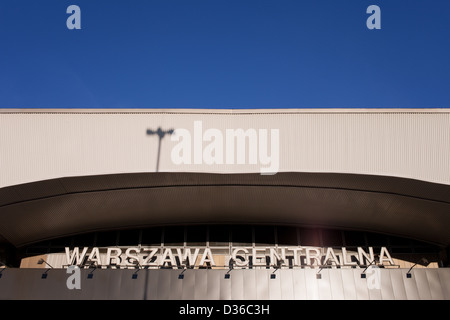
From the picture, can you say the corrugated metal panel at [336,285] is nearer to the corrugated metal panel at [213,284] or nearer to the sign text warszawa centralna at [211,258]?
the sign text warszawa centralna at [211,258]

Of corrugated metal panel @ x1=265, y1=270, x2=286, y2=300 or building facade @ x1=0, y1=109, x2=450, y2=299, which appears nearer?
corrugated metal panel @ x1=265, y1=270, x2=286, y2=300

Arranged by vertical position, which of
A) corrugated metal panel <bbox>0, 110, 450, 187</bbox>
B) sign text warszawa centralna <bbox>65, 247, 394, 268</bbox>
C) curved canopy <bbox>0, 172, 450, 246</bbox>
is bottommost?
sign text warszawa centralna <bbox>65, 247, 394, 268</bbox>

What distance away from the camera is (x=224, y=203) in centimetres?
2028

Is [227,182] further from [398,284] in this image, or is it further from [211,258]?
[398,284]

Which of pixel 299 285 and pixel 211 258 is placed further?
pixel 211 258

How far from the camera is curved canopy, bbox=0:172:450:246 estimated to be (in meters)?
18.0

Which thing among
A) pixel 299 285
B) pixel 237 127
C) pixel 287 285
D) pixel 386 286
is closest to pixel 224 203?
pixel 237 127

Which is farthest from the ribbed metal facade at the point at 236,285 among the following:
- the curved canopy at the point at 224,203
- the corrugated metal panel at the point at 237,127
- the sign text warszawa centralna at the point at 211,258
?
the corrugated metal panel at the point at 237,127

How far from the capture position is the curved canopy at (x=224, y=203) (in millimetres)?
18016

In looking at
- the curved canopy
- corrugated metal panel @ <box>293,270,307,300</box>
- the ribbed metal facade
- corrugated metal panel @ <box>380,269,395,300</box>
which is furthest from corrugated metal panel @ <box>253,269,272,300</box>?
corrugated metal panel @ <box>380,269,395,300</box>

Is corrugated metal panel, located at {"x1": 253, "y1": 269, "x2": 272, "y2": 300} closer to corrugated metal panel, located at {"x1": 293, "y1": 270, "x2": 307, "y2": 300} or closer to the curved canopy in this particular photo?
corrugated metal panel, located at {"x1": 293, "y1": 270, "x2": 307, "y2": 300}

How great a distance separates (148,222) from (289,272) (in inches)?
328
